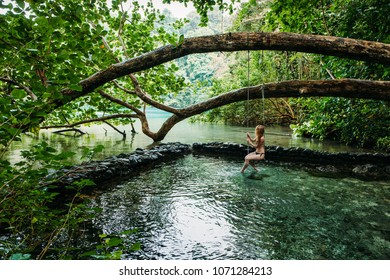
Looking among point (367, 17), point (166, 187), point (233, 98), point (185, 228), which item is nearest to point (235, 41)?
point (233, 98)

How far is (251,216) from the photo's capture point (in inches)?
169

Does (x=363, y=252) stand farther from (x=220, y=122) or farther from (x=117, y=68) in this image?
(x=220, y=122)

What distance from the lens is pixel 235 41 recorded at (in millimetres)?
3771

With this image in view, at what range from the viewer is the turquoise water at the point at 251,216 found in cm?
324

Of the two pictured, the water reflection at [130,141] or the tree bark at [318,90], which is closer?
the tree bark at [318,90]

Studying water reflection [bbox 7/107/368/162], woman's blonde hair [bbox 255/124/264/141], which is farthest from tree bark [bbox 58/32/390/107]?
water reflection [bbox 7/107/368/162]

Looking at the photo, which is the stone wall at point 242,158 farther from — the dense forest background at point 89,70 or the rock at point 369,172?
the dense forest background at point 89,70

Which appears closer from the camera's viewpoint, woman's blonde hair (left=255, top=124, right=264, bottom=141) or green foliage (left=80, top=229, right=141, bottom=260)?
green foliage (left=80, top=229, right=141, bottom=260)

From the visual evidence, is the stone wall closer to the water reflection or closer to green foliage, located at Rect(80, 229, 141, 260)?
the water reflection

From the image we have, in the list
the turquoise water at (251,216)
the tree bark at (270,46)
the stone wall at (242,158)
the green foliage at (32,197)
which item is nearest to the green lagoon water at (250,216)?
the turquoise water at (251,216)

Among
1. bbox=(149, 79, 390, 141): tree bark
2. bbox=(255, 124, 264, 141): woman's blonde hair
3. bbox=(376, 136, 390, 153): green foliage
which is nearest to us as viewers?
bbox=(149, 79, 390, 141): tree bark

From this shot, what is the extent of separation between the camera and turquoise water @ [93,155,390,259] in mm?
3236

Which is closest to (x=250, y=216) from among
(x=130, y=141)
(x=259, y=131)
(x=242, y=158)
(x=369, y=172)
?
(x=259, y=131)
